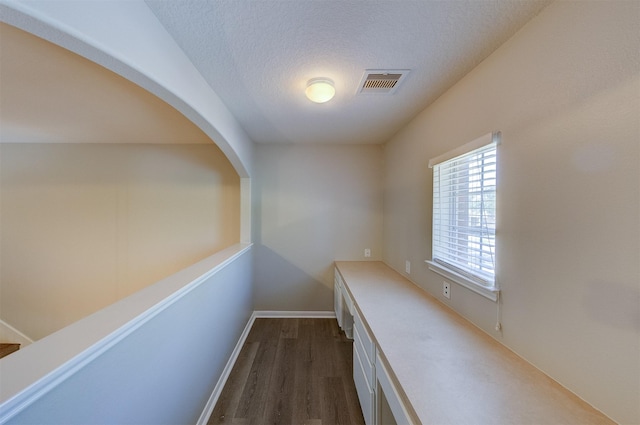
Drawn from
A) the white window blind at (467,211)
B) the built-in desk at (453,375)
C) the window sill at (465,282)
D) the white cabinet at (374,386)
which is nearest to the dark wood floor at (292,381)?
the white cabinet at (374,386)

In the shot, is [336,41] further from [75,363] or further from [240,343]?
[240,343]

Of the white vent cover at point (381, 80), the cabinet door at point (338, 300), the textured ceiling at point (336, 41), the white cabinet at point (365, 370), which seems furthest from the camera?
the cabinet door at point (338, 300)

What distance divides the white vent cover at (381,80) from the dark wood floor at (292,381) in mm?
2428

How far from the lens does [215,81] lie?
1703mm

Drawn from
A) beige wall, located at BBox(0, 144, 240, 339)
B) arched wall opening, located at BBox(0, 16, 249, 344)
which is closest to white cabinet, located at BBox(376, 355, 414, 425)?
arched wall opening, located at BBox(0, 16, 249, 344)

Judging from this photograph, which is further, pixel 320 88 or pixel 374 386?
pixel 320 88

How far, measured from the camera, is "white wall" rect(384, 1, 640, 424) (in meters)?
0.77

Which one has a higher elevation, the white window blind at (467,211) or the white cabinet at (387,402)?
the white window blind at (467,211)

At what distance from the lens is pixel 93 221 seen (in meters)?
3.19

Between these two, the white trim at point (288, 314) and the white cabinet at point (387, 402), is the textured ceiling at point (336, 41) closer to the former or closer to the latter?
the white cabinet at point (387, 402)

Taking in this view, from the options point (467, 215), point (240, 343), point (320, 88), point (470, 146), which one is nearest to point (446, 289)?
point (467, 215)

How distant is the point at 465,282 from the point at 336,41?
5.30 feet

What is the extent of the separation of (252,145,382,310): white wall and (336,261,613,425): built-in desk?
1.61 m

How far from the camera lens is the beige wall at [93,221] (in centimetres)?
315
